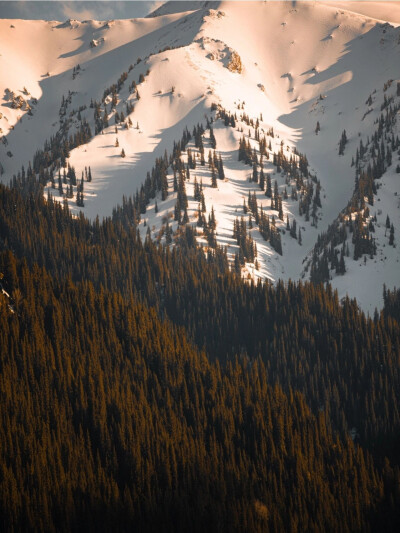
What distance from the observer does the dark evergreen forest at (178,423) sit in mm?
121312

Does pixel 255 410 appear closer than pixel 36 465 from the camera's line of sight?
No

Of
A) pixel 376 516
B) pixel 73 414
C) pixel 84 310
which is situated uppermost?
pixel 84 310

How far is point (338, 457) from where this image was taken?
141125mm

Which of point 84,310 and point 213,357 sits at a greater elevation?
point 84,310

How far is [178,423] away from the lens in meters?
147

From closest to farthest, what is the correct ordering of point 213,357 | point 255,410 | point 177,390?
1. point 255,410
2. point 177,390
3. point 213,357

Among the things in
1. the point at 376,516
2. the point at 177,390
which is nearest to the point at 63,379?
the point at 177,390

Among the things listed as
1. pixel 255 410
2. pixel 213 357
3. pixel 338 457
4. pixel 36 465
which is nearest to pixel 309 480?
pixel 338 457

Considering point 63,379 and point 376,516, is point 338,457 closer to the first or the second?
point 376,516

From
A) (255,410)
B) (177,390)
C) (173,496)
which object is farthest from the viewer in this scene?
(177,390)

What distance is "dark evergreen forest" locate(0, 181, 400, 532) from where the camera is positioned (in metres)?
121

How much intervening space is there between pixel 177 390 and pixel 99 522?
48846mm

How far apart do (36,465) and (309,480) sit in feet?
167

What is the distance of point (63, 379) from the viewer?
153 meters
